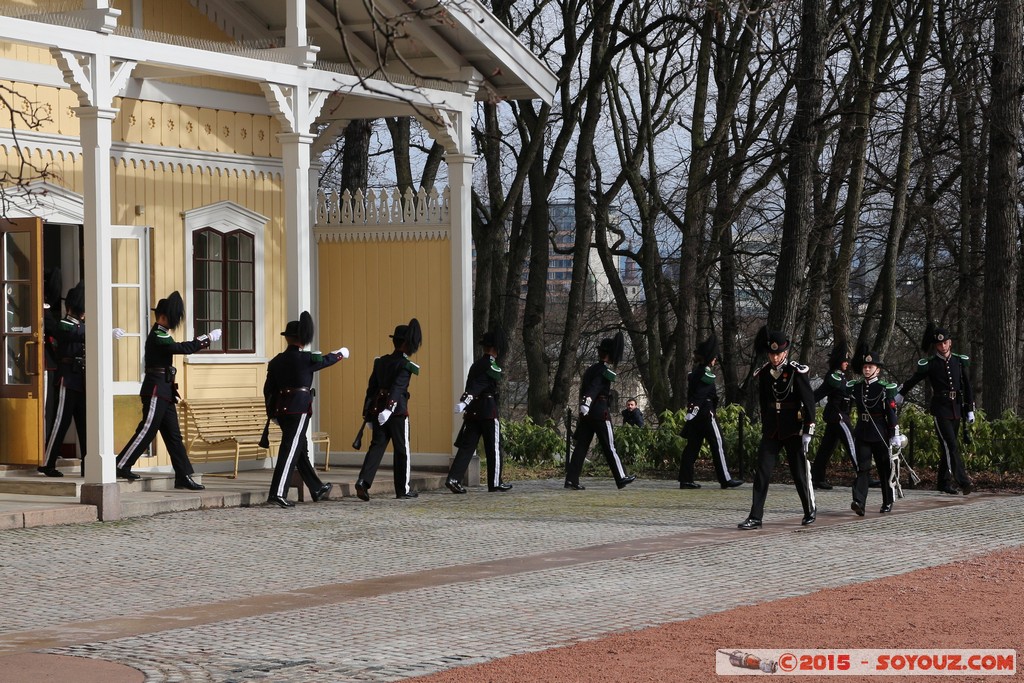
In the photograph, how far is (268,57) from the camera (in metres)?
16.9

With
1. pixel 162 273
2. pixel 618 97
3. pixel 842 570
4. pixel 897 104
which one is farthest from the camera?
pixel 618 97

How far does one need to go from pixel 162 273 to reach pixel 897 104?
55.0ft

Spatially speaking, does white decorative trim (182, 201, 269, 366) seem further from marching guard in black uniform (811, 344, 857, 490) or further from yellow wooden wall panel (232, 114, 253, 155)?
marching guard in black uniform (811, 344, 857, 490)

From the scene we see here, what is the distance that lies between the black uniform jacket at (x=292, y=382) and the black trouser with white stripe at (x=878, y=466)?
17.9 feet

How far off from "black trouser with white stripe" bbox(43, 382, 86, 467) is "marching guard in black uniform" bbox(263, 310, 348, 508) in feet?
6.49

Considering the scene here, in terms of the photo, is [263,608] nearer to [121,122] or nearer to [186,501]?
[186,501]

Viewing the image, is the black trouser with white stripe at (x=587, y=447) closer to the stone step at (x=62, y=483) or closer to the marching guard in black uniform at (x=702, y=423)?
the marching guard in black uniform at (x=702, y=423)

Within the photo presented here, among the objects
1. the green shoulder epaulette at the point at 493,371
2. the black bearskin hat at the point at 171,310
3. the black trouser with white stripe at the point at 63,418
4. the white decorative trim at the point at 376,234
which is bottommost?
the black trouser with white stripe at the point at 63,418

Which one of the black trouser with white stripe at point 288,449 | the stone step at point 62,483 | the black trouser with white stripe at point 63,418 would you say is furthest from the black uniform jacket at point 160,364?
the black trouser with white stripe at point 288,449

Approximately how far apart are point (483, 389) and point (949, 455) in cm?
548

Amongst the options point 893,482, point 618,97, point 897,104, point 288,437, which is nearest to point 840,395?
point 893,482

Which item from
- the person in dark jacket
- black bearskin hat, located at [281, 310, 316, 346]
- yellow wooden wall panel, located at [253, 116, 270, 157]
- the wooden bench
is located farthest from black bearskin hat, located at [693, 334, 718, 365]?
yellow wooden wall panel, located at [253, 116, 270, 157]

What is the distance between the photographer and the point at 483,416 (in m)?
17.9

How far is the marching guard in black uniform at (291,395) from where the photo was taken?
53.0 feet
